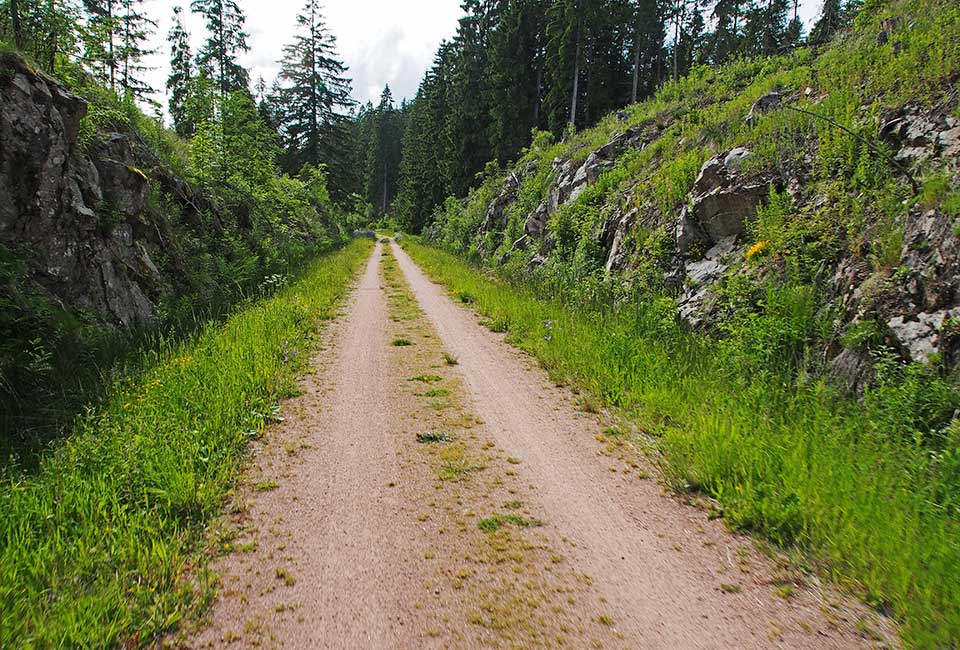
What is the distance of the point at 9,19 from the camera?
28.8ft

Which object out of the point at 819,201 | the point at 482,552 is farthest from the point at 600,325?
the point at 482,552

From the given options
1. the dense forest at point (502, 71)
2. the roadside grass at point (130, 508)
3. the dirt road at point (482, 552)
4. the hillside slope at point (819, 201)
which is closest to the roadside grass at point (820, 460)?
the dirt road at point (482, 552)

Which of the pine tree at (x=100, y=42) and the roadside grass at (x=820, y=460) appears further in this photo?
the pine tree at (x=100, y=42)

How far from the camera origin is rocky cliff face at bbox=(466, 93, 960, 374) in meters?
4.46

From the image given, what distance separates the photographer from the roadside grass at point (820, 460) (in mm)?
2627

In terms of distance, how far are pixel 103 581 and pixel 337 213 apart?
3709 cm

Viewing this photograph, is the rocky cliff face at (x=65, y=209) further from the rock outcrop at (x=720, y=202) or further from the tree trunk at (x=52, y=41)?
the rock outcrop at (x=720, y=202)

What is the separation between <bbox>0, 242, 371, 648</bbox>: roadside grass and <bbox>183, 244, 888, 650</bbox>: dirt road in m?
0.27

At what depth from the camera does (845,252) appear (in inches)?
227

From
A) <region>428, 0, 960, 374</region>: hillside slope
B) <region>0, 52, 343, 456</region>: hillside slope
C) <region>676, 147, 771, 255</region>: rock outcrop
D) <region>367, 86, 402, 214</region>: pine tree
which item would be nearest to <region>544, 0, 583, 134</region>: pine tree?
<region>428, 0, 960, 374</region>: hillside slope

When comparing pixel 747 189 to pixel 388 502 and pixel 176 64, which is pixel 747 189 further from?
pixel 176 64

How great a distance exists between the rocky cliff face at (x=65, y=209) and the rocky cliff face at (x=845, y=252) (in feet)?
27.8

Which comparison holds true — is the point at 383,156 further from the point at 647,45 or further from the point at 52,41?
the point at 52,41

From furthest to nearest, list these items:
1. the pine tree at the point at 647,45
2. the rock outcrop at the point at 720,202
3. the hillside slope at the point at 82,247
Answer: the pine tree at the point at 647,45 → the rock outcrop at the point at 720,202 → the hillside slope at the point at 82,247
